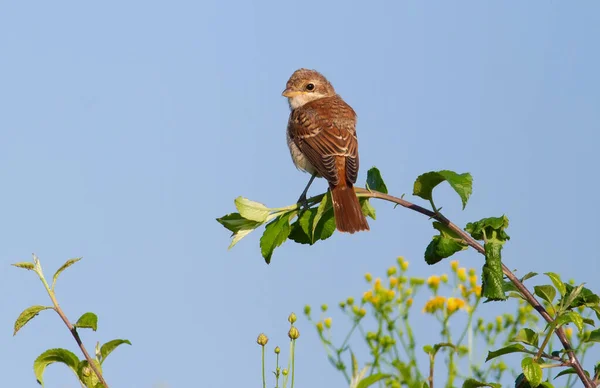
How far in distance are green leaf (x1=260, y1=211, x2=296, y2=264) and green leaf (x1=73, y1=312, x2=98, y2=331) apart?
3.22 feet

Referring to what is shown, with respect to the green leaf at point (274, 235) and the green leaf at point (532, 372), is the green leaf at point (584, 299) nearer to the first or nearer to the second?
the green leaf at point (532, 372)

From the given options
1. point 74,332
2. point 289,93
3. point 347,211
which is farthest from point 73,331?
point 289,93

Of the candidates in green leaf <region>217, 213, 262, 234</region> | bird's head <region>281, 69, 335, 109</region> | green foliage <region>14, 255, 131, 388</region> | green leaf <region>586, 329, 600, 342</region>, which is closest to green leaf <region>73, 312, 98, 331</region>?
green foliage <region>14, 255, 131, 388</region>

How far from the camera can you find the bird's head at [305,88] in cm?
859

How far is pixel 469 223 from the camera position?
11.8ft

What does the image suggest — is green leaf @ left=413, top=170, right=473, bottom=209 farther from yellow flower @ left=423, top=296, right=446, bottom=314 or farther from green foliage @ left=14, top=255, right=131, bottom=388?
yellow flower @ left=423, top=296, right=446, bottom=314

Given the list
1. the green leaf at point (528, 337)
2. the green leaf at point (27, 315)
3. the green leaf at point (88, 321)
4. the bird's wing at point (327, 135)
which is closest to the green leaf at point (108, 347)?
the green leaf at point (88, 321)

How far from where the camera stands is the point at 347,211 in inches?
188

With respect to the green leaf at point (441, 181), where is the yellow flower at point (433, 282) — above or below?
above

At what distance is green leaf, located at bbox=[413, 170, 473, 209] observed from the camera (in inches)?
134

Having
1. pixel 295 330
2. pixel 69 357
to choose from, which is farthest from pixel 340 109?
pixel 69 357

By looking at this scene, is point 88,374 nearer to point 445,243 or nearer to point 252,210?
point 252,210

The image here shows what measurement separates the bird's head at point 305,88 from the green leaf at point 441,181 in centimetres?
502

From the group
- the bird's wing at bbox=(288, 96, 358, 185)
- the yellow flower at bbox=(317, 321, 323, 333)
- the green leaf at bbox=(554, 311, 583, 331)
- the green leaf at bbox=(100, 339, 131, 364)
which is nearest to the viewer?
the green leaf at bbox=(100, 339, 131, 364)
